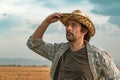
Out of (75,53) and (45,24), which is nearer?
(75,53)

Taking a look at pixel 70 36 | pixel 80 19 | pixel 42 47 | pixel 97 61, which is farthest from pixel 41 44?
pixel 97 61

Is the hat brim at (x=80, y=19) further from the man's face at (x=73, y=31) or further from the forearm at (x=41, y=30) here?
the forearm at (x=41, y=30)

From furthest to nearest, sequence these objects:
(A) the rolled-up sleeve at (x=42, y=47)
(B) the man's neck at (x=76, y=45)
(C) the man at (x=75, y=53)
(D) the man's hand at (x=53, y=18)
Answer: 1. (A) the rolled-up sleeve at (x=42, y=47)
2. (D) the man's hand at (x=53, y=18)
3. (B) the man's neck at (x=76, y=45)
4. (C) the man at (x=75, y=53)

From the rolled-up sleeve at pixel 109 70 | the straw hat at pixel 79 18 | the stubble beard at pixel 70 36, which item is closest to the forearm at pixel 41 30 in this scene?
the straw hat at pixel 79 18

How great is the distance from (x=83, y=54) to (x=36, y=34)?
2.34ft

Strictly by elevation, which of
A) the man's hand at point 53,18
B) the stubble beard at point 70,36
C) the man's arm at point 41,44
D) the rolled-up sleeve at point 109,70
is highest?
the man's hand at point 53,18

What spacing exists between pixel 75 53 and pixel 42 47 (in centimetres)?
52

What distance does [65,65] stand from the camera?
6.62 m

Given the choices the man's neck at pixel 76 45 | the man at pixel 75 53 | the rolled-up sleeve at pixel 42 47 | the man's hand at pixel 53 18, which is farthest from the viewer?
the rolled-up sleeve at pixel 42 47

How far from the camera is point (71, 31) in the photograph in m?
6.59

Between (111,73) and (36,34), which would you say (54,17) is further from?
(111,73)

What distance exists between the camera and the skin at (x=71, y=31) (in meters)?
6.60

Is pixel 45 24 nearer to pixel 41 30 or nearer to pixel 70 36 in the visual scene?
pixel 41 30

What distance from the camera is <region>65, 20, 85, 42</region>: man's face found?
21.6 feet
